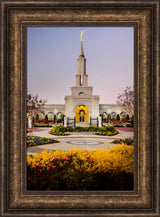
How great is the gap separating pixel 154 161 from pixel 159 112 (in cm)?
88

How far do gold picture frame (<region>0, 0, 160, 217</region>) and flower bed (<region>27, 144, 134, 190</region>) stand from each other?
0.66ft

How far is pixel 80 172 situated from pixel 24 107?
1761 mm

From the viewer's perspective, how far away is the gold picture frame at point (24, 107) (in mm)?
2324

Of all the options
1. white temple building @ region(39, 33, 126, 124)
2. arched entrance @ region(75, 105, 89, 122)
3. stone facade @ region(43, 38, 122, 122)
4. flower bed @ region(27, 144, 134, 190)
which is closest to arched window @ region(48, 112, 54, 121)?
white temple building @ region(39, 33, 126, 124)

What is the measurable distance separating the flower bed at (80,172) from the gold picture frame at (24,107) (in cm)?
20

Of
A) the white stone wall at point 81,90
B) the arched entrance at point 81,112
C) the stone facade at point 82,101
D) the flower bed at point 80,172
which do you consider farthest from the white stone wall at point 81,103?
the flower bed at point 80,172

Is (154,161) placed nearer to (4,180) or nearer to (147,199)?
(147,199)

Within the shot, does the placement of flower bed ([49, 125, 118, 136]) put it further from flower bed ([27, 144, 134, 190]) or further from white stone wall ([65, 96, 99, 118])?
white stone wall ([65, 96, 99, 118])

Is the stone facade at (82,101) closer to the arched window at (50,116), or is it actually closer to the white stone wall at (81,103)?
the white stone wall at (81,103)

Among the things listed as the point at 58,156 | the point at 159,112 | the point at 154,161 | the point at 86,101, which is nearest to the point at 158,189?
the point at 154,161

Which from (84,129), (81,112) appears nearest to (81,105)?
(81,112)

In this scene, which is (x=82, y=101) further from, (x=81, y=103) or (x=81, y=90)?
(x=81, y=90)

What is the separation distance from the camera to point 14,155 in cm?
244

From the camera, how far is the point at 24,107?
2.54 m
